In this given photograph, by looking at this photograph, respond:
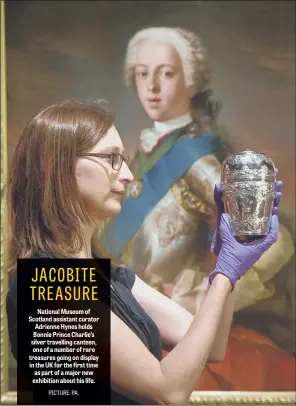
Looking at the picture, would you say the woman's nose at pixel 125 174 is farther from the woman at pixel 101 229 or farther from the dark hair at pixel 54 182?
the dark hair at pixel 54 182

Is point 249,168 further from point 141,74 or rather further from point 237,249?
point 141,74

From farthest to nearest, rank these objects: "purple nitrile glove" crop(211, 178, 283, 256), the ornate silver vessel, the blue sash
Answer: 1. the blue sash
2. "purple nitrile glove" crop(211, 178, 283, 256)
3. the ornate silver vessel

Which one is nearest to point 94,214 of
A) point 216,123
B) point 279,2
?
point 216,123

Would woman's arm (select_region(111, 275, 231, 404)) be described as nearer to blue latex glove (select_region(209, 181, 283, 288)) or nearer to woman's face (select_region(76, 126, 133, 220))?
blue latex glove (select_region(209, 181, 283, 288))

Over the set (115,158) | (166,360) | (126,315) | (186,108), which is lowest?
(166,360)

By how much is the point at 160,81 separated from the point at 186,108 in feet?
0.40

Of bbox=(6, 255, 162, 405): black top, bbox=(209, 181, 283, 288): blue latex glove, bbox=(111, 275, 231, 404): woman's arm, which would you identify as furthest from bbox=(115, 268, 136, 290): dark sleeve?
bbox=(209, 181, 283, 288): blue latex glove

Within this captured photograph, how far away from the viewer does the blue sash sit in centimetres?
181

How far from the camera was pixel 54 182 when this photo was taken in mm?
1655

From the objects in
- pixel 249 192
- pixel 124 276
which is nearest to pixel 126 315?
pixel 124 276

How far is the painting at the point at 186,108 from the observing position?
1.82 meters

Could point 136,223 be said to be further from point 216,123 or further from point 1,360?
point 1,360

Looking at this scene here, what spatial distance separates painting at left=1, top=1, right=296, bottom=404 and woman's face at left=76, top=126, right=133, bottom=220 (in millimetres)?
69

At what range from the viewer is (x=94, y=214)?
1.70m
